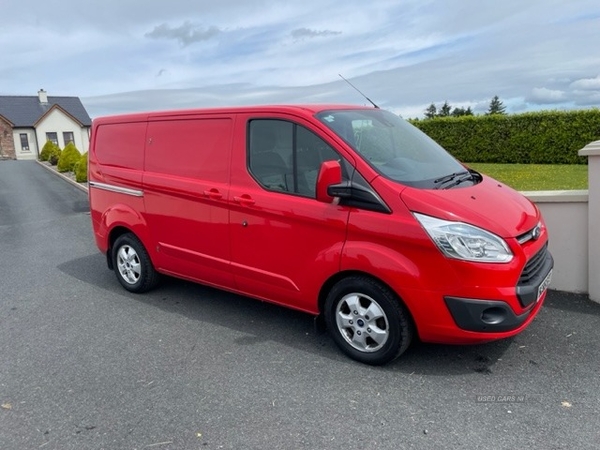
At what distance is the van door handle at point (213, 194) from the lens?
431 cm

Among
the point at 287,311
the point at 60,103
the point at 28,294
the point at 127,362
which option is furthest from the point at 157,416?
the point at 60,103

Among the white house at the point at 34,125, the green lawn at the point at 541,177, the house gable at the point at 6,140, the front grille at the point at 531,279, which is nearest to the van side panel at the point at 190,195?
the front grille at the point at 531,279

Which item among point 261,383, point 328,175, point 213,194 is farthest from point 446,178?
point 261,383

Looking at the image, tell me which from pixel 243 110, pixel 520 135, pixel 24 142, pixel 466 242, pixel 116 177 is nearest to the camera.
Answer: pixel 466 242

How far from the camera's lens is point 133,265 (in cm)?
538

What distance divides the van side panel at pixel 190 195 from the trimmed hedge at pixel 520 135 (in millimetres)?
15326

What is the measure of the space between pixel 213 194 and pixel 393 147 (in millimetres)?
1615

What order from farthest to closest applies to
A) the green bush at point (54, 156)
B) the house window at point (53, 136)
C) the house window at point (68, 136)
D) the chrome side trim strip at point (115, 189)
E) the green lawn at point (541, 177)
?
the house window at point (68, 136), the house window at point (53, 136), the green bush at point (54, 156), the green lawn at point (541, 177), the chrome side trim strip at point (115, 189)

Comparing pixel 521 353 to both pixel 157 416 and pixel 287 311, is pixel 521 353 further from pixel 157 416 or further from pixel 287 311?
pixel 157 416

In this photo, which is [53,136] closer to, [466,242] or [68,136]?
[68,136]

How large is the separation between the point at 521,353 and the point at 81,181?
58.5 ft

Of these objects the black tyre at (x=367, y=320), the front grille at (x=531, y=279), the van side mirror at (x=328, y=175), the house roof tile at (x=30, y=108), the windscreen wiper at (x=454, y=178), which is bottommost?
the black tyre at (x=367, y=320)

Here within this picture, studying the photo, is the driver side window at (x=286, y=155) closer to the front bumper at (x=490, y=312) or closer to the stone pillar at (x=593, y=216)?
the front bumper at (x=490, y=312)

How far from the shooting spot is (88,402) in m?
3.29
